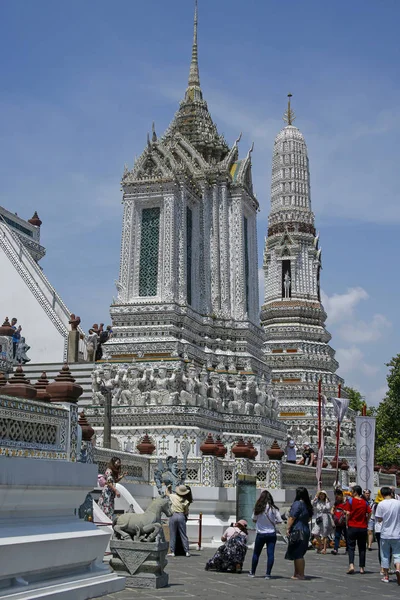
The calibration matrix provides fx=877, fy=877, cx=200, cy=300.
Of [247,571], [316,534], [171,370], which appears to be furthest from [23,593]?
[171,370]

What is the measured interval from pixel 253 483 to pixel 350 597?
1079 centimetres

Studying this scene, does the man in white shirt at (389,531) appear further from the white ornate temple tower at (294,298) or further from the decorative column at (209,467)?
the white ornate temple tower at (294,298)

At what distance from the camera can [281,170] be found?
2224 inches

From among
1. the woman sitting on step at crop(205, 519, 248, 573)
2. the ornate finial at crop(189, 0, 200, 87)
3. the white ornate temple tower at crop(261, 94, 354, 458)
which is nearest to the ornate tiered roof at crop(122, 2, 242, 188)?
the ornate finial at crop(189, 0, 200, 87)

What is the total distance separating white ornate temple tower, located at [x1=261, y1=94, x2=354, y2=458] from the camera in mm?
48406

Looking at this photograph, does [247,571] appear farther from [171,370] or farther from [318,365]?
[318,365]

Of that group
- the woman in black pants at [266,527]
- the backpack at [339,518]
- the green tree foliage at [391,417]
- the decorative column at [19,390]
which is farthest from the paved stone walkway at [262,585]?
the green tree foliage at [391,417]

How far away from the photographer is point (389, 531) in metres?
12.6

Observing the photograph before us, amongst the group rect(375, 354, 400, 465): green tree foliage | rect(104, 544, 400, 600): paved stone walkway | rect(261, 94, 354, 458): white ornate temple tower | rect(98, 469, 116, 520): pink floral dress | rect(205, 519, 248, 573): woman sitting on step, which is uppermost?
rect(261, 94, 354, 458): white ornate temple tower

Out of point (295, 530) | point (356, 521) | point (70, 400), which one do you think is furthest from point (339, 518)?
point (70, 400)

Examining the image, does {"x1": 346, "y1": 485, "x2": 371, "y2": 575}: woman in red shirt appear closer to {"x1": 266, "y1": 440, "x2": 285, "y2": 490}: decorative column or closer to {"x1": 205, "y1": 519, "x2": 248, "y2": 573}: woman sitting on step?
{"x1": 205, "y1": 519, "x2": 248, "y2": 573}: woman sitting on step

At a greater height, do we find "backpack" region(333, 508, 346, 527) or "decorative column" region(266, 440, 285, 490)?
"decorative column" region(266, 440, 285, 490)

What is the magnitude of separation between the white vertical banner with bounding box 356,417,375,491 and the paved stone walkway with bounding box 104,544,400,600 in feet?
29.7

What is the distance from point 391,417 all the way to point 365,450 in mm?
22324
